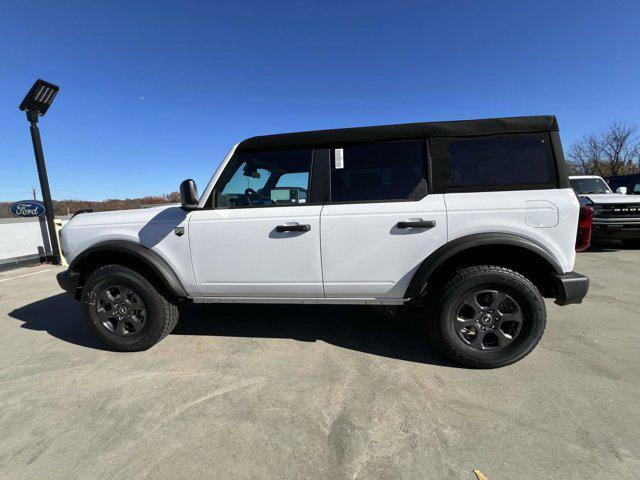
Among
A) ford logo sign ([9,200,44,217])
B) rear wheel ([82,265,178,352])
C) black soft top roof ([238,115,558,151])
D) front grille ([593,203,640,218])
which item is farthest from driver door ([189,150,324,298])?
ford logo sign ([9,200,44,217])

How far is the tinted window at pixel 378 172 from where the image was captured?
2.71 m

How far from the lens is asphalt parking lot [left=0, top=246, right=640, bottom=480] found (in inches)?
69.9

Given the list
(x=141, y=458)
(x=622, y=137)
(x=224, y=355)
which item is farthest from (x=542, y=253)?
(x=622, y=137)

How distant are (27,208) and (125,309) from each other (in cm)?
797

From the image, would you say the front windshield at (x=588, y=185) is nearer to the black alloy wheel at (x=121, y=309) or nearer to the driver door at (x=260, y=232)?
the driver door at (x=260, y=232)

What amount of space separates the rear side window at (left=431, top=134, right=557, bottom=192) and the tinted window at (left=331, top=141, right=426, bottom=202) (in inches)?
6.2

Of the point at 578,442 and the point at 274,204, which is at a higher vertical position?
the point at 274,204

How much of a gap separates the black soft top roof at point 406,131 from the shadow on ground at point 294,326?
1886 mm

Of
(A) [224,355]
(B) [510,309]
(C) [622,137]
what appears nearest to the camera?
(B) [510,309]

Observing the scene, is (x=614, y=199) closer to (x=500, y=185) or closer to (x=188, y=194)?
(x=500, y=185)

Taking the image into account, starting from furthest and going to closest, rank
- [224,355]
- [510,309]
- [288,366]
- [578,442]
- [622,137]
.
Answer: [622,137]
[224,355]
[288,366]
[510,309]
[578,442]

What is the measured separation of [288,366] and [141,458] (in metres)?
1.20

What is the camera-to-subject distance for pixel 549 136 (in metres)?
2.52

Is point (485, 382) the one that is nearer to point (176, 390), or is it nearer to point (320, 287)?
point (320, 287)
